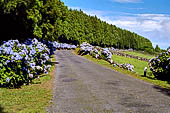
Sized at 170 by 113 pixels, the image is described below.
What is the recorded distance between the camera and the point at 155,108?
789cm

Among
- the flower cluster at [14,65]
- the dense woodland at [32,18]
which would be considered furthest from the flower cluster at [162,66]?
the flower cluster at [14,65]

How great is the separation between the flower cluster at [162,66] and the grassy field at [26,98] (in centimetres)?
903

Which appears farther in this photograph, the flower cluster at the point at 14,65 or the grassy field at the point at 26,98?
the flower cluster at the point at 14,65

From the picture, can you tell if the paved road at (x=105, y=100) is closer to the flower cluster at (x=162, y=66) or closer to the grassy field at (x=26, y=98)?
the grassy field at (x=26, y=98)

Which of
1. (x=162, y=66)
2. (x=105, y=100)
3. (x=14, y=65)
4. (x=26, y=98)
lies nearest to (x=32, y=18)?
(x=14, y=65)

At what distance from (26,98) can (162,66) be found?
11204 mm

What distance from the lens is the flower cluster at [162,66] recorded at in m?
16.2

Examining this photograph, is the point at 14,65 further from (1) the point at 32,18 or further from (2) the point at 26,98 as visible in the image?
(1) the point at 32,18

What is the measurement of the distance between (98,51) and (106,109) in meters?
22.4

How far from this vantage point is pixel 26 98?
8.91 meters

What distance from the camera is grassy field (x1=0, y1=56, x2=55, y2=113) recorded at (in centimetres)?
742

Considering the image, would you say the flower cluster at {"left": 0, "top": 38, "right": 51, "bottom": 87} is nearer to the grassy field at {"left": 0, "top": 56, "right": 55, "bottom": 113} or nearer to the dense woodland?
the grassy field at {"left": 0, "top": 56, "right": 55, "bottom": 113}

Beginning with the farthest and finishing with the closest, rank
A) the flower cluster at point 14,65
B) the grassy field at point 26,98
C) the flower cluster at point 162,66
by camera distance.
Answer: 1. the flower cluster at point 162,66
2. the flower cluster at point 14,65
3. the grassy field at point 26,98

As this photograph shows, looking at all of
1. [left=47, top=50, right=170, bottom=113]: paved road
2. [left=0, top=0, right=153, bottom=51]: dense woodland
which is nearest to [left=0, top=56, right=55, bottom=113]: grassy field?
[left=47, top=50, right=170, bottom=113]: paved road
